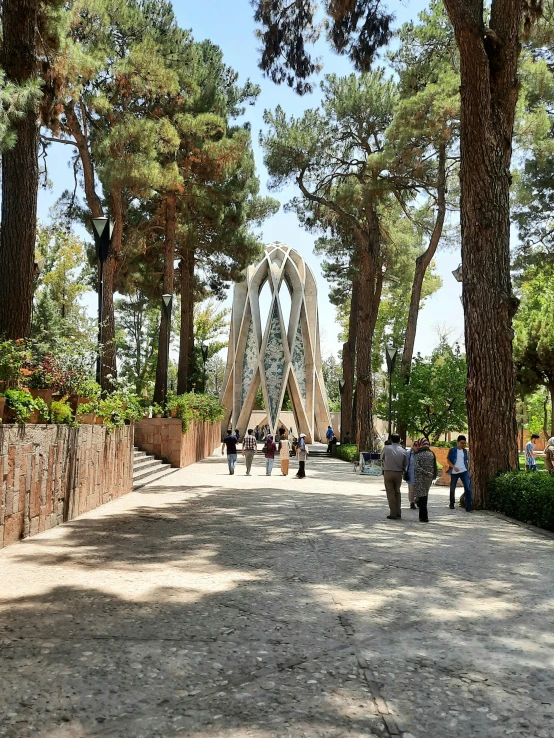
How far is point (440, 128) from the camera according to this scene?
18.2m

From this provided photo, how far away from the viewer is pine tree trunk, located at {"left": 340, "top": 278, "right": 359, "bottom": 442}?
30062 millimetres

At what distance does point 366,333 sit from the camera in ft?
76.9

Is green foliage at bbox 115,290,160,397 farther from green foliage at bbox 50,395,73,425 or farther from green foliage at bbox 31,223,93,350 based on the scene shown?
green foliage at bbox 50,395,73,425

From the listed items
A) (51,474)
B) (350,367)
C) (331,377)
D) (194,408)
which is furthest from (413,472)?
(331,377)

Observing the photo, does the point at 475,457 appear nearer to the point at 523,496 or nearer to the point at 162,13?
the point at 523,496

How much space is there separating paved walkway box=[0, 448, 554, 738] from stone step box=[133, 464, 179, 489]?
588 centimetres

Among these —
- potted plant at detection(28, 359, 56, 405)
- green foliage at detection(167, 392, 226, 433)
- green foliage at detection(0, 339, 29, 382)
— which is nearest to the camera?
green foliage at detection(0, 339, 29, 382)

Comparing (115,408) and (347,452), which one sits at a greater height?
(115,408)

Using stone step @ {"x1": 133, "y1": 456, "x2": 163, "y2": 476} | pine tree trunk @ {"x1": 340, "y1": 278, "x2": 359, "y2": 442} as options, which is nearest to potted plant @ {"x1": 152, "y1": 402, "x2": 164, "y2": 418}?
stone step @ {"x1": 133, "y1": 456, "x2": 163, "y2": 476}

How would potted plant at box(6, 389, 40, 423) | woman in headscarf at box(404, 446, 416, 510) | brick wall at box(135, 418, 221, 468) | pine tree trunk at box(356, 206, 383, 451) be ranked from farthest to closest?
pine tree trunk at box(356, 206, 383, 451), brick wall at box(135, 418, 221, 468), woman in headscarf at box(404, 446, 416, 510), potted plant at box(6, 389, 40, 423)

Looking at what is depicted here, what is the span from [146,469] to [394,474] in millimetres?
7867

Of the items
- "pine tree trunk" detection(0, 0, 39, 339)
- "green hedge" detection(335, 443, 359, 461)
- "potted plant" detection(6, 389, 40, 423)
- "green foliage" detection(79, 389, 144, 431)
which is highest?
"pine tree trunk" detection(0, 0, 39, 339)

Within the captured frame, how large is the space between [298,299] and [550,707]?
39.8 meters

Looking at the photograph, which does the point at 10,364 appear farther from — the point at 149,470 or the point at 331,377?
the point at 331,377
